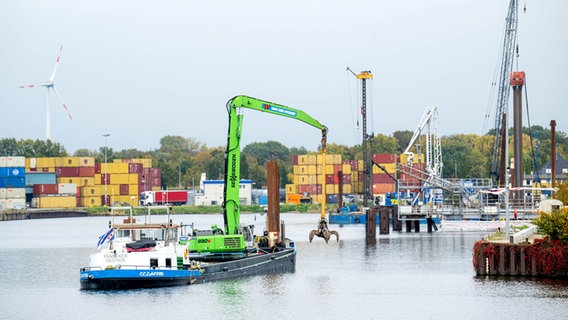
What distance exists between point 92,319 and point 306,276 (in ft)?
62.2

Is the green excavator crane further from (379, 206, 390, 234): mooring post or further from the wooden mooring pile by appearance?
(379, 206, 390, 234): mooring post

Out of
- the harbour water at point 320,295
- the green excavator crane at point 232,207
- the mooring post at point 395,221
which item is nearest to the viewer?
the harbour water at point 320,295

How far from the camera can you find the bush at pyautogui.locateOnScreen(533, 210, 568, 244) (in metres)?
51.9

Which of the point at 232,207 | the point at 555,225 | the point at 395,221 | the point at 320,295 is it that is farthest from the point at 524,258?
the point at 395,221

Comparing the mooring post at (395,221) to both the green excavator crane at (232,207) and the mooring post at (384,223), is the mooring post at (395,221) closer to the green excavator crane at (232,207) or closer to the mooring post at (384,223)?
the mooring post at (384,223)

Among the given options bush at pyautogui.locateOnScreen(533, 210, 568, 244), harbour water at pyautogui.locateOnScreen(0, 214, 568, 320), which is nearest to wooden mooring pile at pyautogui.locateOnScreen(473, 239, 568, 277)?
bush at pyautogui.locateOnScreen(533, 210, 568, 244)

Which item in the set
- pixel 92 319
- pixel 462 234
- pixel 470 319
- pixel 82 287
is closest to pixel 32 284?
pixel 82 287

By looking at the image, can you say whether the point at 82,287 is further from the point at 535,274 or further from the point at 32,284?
the point at 535,274

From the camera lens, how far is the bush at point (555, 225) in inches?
2042

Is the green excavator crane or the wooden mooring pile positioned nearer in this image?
the wooden mooring pile

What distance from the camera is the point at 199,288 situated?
51.1m

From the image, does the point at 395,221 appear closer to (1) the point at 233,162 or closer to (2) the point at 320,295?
(1) the point at 233,162

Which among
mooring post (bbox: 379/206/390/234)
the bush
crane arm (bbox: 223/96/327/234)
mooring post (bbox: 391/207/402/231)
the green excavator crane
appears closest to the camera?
the bush

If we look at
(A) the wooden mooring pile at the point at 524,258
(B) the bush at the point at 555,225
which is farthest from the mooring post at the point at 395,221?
(B) the bush at the point at 555,225
